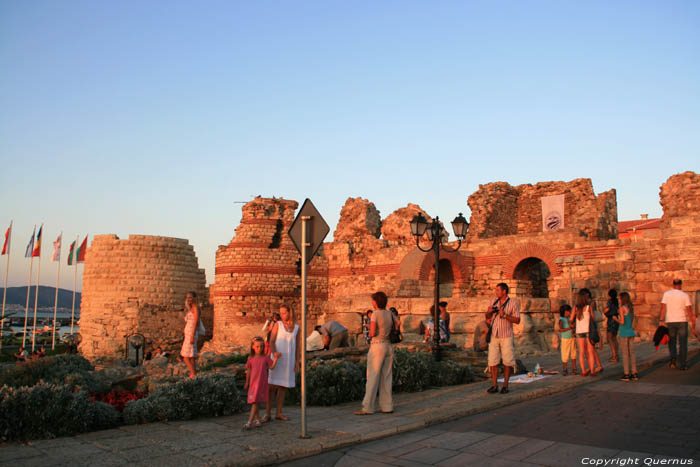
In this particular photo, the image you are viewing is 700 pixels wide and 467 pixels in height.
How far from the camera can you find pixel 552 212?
78.3 feet

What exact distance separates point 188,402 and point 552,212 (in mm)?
20245

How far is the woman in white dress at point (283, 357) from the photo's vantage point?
6.84 metres

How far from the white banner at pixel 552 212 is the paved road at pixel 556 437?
657 inches

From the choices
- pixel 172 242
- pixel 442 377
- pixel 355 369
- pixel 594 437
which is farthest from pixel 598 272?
pixel 172 242

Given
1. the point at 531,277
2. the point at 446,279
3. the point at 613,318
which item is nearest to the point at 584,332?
the point at 613,318

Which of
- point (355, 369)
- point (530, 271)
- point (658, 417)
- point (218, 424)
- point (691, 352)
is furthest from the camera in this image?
point (530, 271)

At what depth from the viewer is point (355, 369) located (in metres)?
8.55

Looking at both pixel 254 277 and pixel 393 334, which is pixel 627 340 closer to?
pixel 393 334

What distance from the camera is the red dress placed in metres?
6.62

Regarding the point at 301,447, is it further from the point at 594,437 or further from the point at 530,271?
the point at 530,271

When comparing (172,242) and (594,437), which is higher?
(172,242)

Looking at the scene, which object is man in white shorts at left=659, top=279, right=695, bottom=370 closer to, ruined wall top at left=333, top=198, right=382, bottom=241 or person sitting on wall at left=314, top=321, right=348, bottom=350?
person sitting on wall at left=314, top=321, right=348, bottom=350

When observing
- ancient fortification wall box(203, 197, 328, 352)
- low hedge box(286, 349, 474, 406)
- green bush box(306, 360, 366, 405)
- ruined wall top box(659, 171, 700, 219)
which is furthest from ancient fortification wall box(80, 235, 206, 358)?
ruined wall top box(659, 171, 700, 219)

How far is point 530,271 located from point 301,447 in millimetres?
16505
